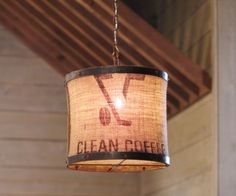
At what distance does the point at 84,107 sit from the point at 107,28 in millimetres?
1856

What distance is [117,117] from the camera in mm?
2006

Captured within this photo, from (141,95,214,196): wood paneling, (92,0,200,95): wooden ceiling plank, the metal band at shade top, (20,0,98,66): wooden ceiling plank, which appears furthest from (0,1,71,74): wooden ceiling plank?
the metal band at shade top

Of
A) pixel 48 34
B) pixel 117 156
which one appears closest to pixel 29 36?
pixel 48 34

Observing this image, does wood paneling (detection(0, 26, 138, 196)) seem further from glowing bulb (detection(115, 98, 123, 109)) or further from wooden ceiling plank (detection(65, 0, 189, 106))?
→ glowing bulb (detection(115, 98, 123, 109))

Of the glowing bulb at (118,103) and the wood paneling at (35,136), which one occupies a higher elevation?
the wood paneling at (35,136)

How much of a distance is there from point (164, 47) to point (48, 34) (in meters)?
1.26

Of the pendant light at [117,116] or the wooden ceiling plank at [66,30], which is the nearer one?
the pendant light at [117,116]

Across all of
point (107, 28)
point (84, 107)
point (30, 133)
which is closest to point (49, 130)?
point (30, 133)

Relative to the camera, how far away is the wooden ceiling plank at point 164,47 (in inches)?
138

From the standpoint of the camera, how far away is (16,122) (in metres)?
4.77

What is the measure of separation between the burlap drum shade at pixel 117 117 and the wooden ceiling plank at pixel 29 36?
2663mm

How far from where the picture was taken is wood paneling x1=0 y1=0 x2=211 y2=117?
3506 mm

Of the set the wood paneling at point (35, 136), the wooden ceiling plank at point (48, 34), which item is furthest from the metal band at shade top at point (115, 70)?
the wood paneling at point (35, 136)

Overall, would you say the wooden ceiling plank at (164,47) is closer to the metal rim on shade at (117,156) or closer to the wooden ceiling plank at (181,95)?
the wooden ceiling plank at (181,95)
